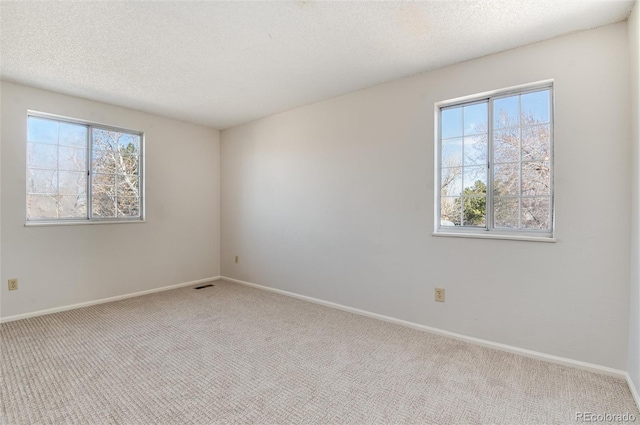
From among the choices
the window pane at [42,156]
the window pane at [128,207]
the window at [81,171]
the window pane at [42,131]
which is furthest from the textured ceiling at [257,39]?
the window pane at [128,207]

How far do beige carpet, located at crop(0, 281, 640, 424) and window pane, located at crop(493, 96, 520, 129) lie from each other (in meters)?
1.83

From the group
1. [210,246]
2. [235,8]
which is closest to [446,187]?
[235,8]

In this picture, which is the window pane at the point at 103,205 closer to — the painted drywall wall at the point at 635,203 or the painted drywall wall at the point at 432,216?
the painted drywall wall at the point at 432,216

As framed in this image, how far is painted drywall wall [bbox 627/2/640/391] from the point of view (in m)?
1.80

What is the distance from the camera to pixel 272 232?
4.18m

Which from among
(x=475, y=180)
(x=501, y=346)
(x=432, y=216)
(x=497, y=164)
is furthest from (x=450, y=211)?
(x=501, y=346)

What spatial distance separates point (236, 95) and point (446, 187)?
7.94 ft

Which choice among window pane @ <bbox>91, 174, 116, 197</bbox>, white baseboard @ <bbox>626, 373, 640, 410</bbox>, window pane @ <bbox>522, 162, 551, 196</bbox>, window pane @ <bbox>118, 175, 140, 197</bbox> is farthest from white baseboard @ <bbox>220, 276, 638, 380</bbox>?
window pane @ <bbox>91, 174, 116, 197</bbox>

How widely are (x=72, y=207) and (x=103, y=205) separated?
302 mm

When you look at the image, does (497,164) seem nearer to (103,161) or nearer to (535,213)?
(535,213)

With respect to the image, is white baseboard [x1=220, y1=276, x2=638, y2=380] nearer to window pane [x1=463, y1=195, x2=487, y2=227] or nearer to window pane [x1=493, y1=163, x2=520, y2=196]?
window pane [x1=463, y1=195, x2=487, y2=227]

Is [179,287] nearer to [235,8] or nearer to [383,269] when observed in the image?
[383,269]

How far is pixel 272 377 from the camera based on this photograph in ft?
6.61

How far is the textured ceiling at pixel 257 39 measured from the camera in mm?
1937
